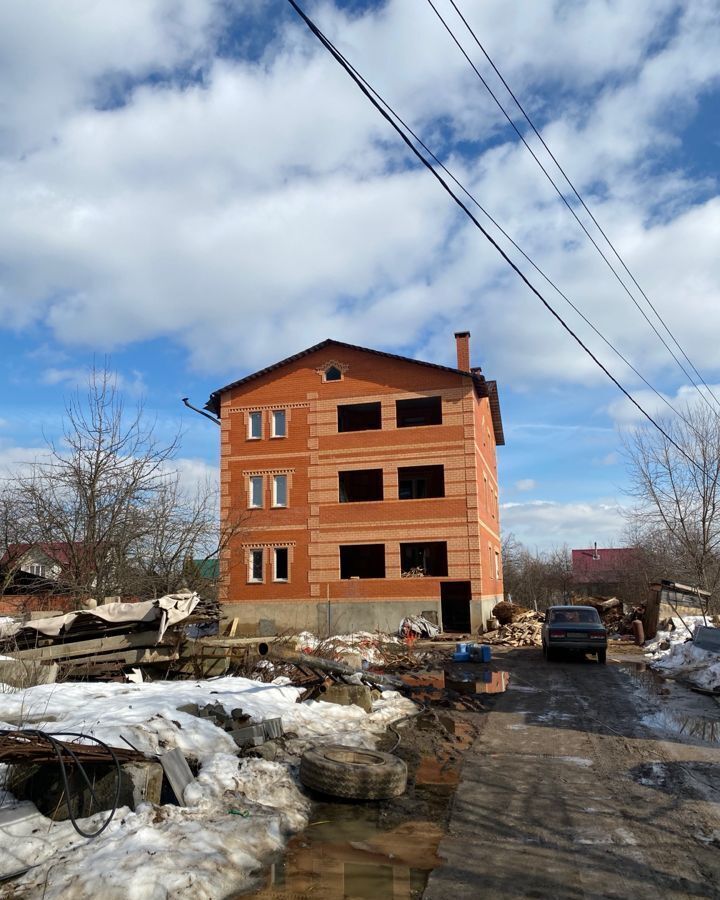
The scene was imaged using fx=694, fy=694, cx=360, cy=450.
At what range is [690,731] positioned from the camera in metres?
11.4

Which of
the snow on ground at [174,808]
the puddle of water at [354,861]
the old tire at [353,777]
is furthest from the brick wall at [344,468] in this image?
the puddle of water at [354,861]

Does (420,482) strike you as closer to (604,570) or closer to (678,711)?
(678,711)

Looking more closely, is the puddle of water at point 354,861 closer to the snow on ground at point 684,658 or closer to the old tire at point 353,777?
the old tire at point 353,777

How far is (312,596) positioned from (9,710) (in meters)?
25.5

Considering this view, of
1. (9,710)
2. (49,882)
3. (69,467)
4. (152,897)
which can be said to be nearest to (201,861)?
(152,897)

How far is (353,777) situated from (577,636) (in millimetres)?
16521

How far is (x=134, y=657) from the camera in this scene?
12.9 meters

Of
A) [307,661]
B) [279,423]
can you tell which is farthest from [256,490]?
[307,661]

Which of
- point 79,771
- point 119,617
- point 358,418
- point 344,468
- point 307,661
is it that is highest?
point 358,418

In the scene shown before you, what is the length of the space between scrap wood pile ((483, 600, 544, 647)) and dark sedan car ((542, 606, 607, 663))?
644 centimetres

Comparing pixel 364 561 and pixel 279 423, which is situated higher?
pixel 279 423

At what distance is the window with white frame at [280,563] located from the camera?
3456 cm

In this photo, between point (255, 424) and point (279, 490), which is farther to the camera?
point (255, 424)

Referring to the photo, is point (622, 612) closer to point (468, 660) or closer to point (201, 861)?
point (468, 660)
